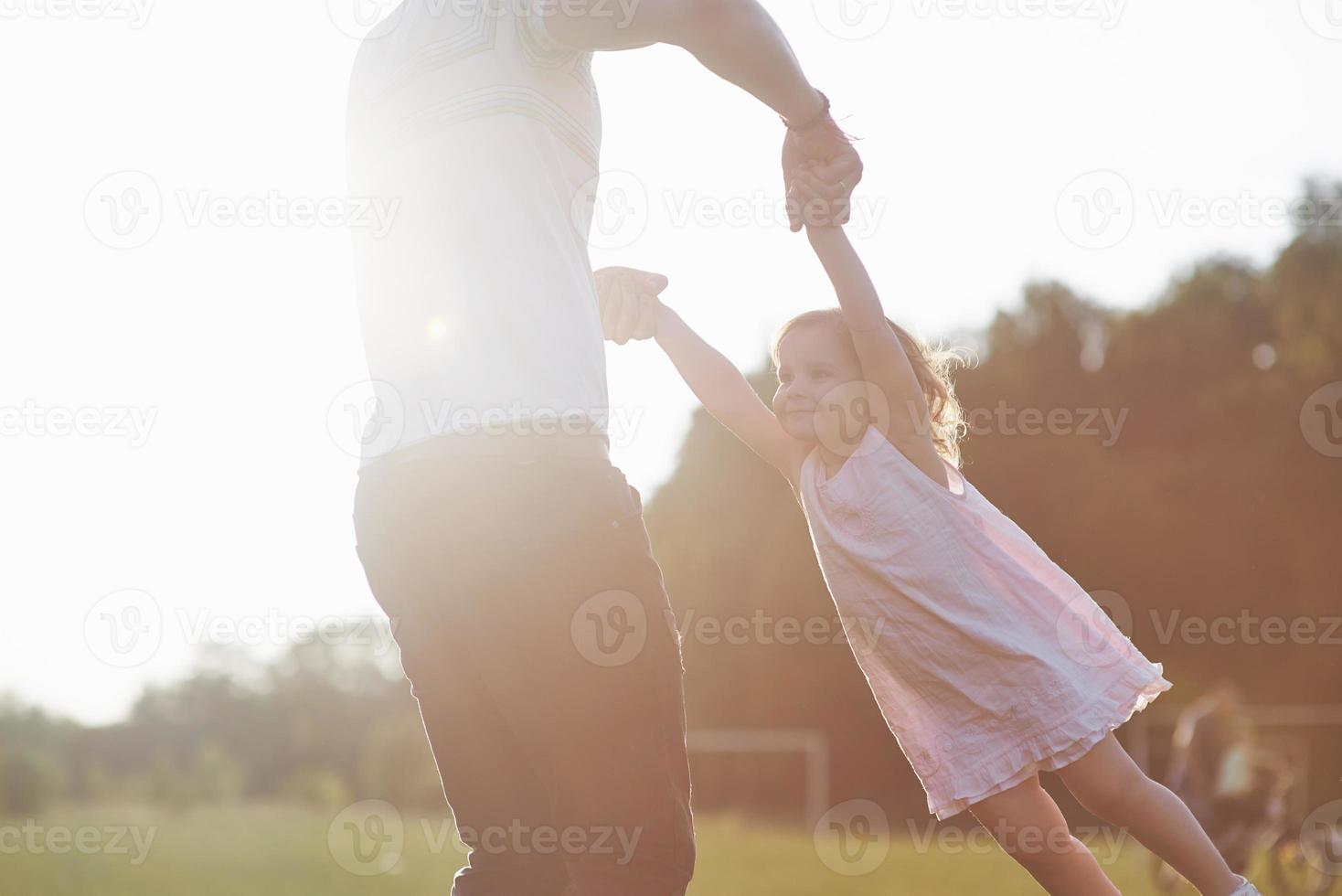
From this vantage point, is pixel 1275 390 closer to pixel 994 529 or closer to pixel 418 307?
pixel 994 529

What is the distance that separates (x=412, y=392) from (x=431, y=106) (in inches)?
16.4

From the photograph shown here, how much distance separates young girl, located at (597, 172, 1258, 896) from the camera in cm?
282

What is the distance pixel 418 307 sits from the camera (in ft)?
5.99

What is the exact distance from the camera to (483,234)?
5.72 ft

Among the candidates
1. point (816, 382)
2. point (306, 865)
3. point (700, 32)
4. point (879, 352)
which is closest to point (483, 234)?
point (700, 32)

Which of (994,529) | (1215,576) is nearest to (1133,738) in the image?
(1215,576)

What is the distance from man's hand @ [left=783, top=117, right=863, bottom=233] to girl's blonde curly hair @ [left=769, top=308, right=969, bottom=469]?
56cm

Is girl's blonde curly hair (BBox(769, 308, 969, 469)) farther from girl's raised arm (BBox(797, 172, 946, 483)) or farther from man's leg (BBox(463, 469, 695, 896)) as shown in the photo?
man's leg (BBox(463, 469, 695, 896))

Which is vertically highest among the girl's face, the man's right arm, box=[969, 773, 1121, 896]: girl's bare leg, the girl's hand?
the man's right arm

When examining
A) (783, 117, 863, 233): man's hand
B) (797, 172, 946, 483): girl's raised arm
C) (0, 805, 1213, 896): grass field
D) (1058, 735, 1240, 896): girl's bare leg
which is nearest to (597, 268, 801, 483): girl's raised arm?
(797, 172, 946, 483): girl's raised arm

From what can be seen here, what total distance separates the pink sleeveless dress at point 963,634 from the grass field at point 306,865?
4488 mm

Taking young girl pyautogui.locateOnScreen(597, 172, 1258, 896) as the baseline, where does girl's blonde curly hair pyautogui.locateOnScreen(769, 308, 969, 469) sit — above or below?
above

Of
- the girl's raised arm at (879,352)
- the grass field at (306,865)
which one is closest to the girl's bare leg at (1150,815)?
the girl's raised arm at (879,352)

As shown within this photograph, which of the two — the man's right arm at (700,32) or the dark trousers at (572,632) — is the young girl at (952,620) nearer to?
the man's right arm at (700,32)
